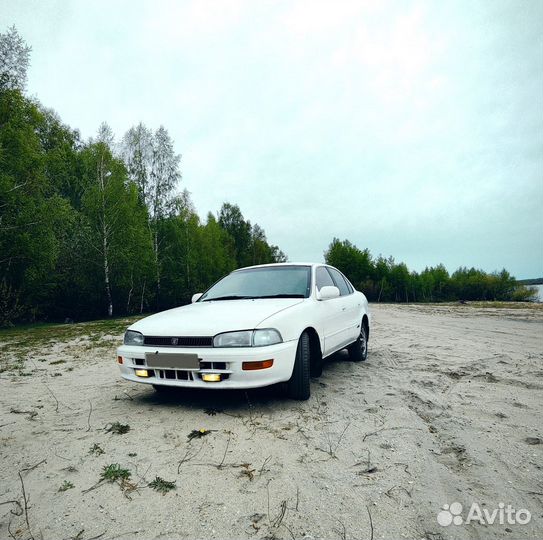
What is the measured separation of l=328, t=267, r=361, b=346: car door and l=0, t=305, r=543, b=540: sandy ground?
2.16 feet

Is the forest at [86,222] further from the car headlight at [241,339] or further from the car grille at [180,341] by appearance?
the car headlight at [241,339]

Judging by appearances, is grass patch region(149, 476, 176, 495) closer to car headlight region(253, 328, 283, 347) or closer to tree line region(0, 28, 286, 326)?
car headlight region(253, 328, 283, 347)

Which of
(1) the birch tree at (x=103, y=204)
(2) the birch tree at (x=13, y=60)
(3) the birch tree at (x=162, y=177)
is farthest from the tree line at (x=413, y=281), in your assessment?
(2) the birch tree at (x=13, y=60)

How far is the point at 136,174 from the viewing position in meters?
26.1

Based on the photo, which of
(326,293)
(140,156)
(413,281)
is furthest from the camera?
(413,281)

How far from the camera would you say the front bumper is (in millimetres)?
3098

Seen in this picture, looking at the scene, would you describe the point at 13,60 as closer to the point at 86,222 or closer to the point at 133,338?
the point at 86,222

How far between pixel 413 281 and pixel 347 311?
64.4 meters

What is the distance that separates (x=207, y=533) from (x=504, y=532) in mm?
1478

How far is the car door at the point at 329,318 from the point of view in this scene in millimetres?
4203

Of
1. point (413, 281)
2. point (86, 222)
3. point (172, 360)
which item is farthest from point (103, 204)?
point (413, 281)

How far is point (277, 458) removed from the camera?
2.51m

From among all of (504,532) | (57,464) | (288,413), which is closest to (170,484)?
(57,464)

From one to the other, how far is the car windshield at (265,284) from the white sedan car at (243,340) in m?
0.01
